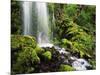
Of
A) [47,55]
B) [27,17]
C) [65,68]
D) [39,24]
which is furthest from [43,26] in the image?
[65,68]

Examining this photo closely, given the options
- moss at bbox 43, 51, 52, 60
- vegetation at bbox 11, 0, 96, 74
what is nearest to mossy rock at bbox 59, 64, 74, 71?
vegetation at bbox 11, 0, 96, 74

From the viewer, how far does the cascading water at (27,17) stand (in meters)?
1.91

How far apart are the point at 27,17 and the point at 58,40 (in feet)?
1.30

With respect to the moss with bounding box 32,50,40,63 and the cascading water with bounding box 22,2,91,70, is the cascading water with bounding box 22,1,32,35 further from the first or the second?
the moss with bounding box 32,50,40,63

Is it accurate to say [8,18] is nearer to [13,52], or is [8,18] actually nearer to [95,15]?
[13,52]

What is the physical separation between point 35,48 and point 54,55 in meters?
0.21

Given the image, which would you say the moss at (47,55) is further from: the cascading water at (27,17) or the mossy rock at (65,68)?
the cascading water at (27,17)

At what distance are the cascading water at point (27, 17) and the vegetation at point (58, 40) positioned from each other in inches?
1.6

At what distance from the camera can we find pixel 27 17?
6.31 ft

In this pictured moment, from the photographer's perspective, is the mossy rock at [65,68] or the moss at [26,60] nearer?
the moss at [26,60]

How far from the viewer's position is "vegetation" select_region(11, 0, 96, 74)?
1.88m

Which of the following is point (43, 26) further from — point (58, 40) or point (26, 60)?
point (26, 60)

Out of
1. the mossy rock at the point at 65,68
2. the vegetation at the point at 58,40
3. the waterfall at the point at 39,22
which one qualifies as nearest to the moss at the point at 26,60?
the vegetation at the point at 58,40
